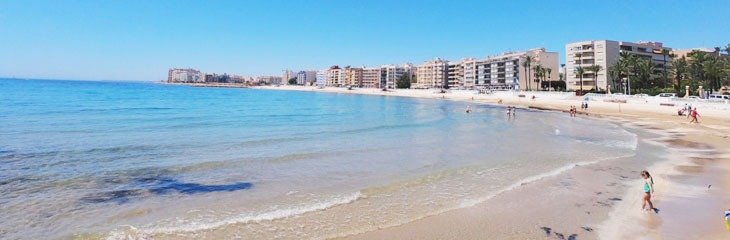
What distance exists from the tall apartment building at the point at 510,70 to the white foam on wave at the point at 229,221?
119 meters

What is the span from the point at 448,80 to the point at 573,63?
63.6m

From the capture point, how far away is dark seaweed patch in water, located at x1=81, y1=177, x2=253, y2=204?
33.4 ft

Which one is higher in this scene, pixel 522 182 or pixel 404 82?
pixel 404 82

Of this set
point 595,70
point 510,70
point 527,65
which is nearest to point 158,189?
point 595,70

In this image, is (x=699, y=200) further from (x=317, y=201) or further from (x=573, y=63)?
(x=573, y=63)

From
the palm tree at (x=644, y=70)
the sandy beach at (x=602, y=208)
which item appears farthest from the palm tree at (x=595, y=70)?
the sandy beach at (x=602, y=208)

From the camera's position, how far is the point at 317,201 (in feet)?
33.6

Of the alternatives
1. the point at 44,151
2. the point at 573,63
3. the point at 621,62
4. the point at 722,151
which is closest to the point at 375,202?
the point at 44,151

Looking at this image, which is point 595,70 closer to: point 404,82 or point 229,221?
point 404,82

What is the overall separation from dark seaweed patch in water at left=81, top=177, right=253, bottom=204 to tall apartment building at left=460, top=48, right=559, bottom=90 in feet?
389

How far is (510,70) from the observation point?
12762 centimetres

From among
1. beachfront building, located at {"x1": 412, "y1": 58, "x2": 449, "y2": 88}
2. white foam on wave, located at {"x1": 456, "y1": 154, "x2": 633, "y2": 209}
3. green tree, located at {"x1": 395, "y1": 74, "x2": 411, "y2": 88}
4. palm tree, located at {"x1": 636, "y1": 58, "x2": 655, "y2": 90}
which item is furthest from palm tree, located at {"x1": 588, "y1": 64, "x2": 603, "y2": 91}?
green tree, located at {"x1": 395, "y1": 74, "x2": 411, "y2": 88}

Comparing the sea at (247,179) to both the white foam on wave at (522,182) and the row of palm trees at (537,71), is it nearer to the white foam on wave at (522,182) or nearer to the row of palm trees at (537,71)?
the white foam on wave at (522,182)

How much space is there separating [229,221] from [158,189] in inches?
146
